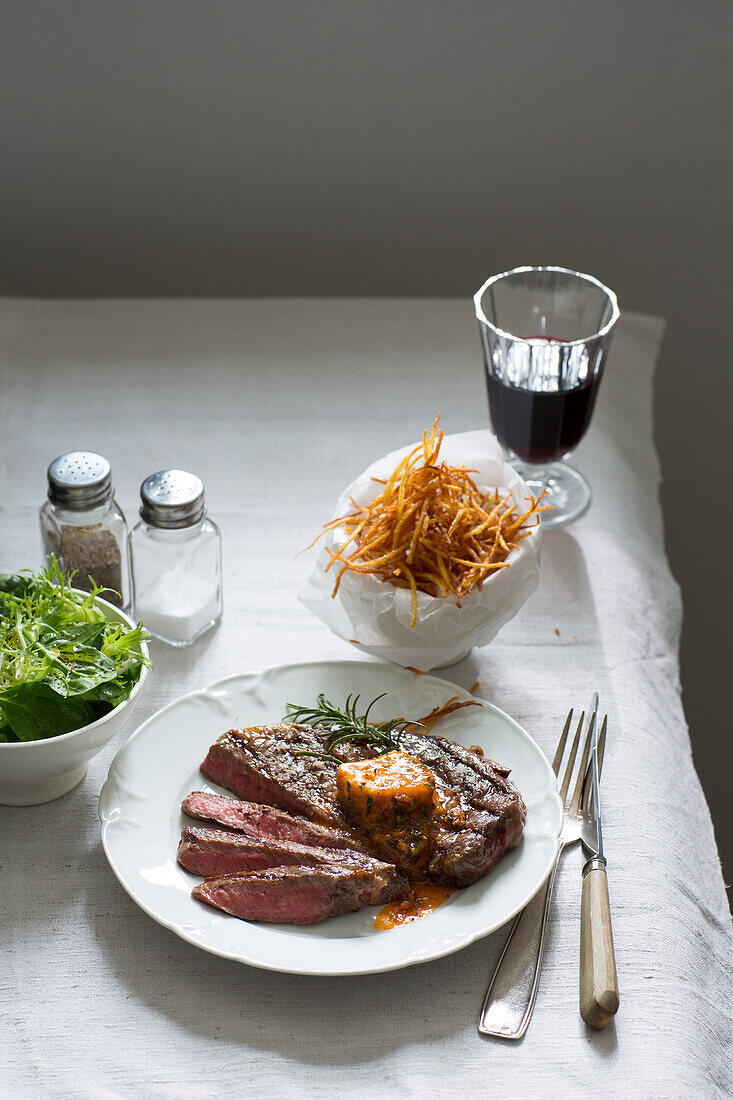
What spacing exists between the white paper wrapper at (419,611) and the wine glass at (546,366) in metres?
0.21

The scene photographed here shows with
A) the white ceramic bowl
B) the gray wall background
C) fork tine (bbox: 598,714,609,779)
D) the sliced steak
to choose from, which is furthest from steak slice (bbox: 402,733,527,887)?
the gray wall background

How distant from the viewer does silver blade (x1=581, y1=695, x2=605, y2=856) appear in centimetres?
102

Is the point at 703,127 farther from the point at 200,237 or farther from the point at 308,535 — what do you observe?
the point at 308,535

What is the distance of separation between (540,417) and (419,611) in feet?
1.28

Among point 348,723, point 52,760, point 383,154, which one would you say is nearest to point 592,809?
point 348,723

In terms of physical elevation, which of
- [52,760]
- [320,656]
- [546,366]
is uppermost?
[546,366]

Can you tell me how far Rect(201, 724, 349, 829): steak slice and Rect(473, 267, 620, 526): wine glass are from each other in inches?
21.0

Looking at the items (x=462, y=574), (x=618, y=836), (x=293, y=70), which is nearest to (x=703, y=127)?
(x=293, y=70)

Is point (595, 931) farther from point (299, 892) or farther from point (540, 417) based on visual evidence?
point (540, 417)

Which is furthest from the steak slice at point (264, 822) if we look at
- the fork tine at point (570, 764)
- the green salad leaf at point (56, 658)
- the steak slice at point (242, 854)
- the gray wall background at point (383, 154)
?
the gray wall background at point (383, 154)

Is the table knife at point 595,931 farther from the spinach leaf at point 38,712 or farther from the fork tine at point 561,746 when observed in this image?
the spinach leaf at point 38,712

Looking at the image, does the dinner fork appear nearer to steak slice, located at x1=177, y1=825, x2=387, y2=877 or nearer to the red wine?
steak slice, located at x1=177, y1=825, x2=387, y2=877

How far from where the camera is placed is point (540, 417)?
141 cm

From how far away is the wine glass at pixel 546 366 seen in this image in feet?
4.56
